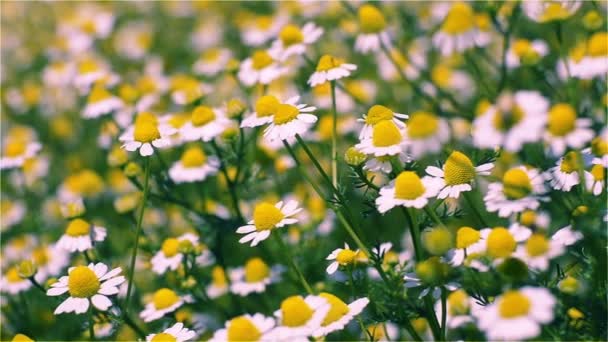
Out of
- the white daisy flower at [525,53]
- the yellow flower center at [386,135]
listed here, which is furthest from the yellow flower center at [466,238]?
the white daisy flower at [525,53]

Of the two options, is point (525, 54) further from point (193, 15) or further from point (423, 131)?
point (193, 15)

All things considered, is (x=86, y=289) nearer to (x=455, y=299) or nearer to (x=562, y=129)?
(x=455, y=299)

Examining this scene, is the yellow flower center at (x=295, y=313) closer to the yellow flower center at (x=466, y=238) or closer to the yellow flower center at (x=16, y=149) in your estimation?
the yellow flower center at (x=466, y=238)

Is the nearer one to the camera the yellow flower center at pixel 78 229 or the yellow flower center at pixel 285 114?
the yellow flower center at pixel 285 114

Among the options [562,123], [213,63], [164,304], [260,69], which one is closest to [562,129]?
[562,123]

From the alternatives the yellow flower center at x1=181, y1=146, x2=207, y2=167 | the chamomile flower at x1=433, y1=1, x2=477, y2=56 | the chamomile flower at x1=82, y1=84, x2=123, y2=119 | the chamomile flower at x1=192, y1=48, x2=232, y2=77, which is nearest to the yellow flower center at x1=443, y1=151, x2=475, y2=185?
the chamomile flower at x1=433, y1=1, x2=477, y2=56

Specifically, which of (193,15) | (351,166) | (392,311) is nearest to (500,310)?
(392,311)
